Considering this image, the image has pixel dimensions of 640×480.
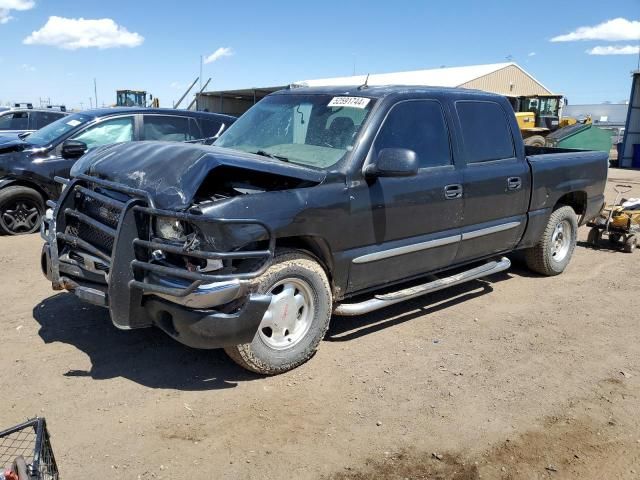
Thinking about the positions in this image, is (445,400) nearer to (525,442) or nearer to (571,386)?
(525,442)

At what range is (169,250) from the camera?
3289mm

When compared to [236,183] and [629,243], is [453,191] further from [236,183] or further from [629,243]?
[629,243]

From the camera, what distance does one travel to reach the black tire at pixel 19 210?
764 cm

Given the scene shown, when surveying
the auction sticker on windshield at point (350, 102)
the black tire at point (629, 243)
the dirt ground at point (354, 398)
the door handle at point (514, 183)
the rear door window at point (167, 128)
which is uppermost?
the auction sticker on windshield at point (350, 102)

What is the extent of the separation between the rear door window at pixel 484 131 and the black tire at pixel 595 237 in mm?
3436

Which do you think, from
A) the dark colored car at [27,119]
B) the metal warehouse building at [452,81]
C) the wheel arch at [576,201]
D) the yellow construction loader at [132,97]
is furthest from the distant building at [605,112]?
the wheel arch at [576,201]

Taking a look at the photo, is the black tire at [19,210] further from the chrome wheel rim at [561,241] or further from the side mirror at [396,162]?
the chrome wheel rim at [561,241]

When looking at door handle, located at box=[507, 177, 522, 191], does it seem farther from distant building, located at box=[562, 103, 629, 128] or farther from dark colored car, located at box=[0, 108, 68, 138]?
distant building, located at box=[562, 103, 629, 128]

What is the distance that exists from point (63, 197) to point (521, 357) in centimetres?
364

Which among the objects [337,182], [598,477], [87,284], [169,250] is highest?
[337,182]

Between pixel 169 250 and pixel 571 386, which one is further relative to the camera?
pixel 571 386

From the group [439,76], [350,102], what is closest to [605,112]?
[439,76]

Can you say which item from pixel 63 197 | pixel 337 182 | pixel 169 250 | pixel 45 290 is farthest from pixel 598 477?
pixel 45 290

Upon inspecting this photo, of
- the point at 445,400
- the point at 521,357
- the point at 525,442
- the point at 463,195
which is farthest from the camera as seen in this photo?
the point at 463,195
